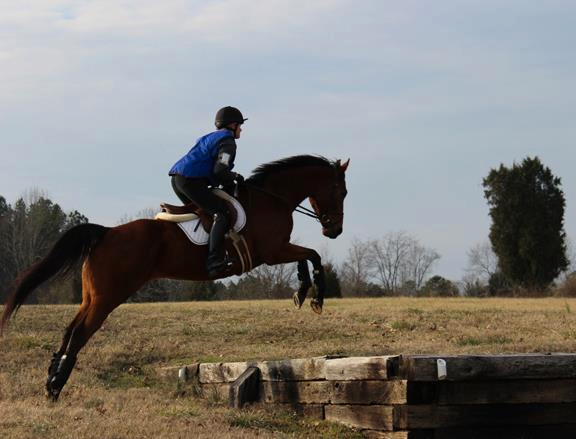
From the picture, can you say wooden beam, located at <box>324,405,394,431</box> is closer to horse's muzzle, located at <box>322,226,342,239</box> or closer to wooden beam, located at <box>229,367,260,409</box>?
wooden beam, located at <box>229,367,260,409</box>

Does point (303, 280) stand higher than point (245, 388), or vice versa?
point (303, 280)

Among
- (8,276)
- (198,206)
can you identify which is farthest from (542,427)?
(8,276)

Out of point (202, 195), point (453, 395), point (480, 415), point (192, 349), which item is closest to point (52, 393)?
point (202, 195)

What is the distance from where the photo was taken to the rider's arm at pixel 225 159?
34.1 ft

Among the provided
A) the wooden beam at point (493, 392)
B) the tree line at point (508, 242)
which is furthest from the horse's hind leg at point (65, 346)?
the tree line at point (508, 242)

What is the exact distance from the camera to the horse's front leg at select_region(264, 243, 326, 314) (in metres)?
10.7

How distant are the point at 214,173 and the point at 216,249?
0.89 m

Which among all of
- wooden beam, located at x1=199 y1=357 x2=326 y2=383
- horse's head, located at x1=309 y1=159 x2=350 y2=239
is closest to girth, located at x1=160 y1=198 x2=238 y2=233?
horse's head, located at x1=309 y1=159 x2=350 y2=239

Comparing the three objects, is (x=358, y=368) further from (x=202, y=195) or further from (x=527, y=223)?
(x=527, y=223)

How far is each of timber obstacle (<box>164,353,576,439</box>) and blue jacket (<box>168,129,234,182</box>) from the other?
2720 mm

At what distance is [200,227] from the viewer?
10508 millimetres

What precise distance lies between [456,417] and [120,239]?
423cm

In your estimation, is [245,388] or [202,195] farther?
[202,195]

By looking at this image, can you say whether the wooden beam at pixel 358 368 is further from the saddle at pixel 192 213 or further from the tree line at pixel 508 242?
the tree line at pixel 508 242
